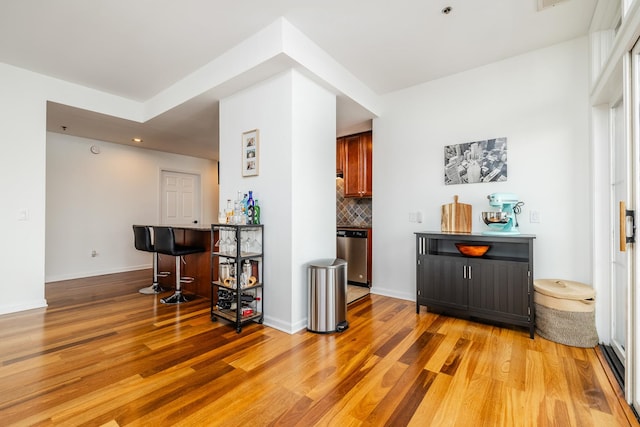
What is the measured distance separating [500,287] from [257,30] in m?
3.13

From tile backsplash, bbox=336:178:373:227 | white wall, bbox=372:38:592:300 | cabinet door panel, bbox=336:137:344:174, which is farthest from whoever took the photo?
tile backsplash, bbox=336:178:373:227

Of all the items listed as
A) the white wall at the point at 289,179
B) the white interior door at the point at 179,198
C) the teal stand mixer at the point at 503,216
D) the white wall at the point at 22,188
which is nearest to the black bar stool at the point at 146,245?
the white wall at the point at 22,188

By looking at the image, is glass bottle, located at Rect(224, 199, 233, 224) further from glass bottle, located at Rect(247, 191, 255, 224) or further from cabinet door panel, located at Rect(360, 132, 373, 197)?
cabinet door panel, located at Rect(360, 132, 373, 197)

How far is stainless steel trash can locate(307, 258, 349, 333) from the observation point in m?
2.58

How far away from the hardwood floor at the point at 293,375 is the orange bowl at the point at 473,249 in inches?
26.3

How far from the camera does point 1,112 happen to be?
3.13m

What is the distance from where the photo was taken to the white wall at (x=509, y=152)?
264 cm

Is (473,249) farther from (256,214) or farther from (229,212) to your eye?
(229,212)

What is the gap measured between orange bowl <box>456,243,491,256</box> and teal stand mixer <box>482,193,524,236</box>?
15 cm

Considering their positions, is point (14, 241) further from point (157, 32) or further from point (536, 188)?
point (536, 188)

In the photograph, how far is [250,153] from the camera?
117 inches

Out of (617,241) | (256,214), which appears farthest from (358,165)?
(617,241)

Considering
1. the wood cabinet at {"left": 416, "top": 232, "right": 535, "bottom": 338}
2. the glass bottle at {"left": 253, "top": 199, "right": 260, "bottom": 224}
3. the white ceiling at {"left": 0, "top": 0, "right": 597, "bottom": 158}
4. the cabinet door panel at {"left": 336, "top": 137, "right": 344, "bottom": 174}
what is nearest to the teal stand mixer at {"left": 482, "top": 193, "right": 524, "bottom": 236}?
the wood cabinet at {"left": 416, "top": 232, "right": 535, "bottom": 338}

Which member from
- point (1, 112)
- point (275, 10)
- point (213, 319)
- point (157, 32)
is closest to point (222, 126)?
point (157, 32)
